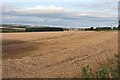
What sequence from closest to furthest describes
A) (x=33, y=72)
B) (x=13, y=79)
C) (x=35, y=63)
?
(x=13, y=79), (x=33, y=72), (x=35, y=63)

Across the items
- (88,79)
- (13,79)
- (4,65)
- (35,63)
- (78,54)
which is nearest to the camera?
(88,79)

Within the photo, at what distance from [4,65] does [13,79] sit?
1994 millimetres

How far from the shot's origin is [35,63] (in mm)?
13586

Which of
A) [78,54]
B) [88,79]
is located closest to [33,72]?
[88,79]

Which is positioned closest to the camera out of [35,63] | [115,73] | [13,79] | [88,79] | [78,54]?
[88,79]

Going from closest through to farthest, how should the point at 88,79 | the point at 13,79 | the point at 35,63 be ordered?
the point at 88,79, the point at 13,79, the point at 35,63

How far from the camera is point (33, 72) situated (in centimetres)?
1184

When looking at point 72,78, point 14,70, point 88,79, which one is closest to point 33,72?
point 14,70

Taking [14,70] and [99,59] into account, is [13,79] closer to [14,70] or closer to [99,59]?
[14,70]

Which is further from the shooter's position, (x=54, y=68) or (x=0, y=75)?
(x=54, y=68)

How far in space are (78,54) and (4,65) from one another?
14.8ft

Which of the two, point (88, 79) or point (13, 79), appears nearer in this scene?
point (88, 79)

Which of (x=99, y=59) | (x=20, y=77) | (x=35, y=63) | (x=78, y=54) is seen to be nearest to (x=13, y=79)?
(x=20, y=77)

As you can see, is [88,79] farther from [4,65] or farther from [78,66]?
[4,65]
